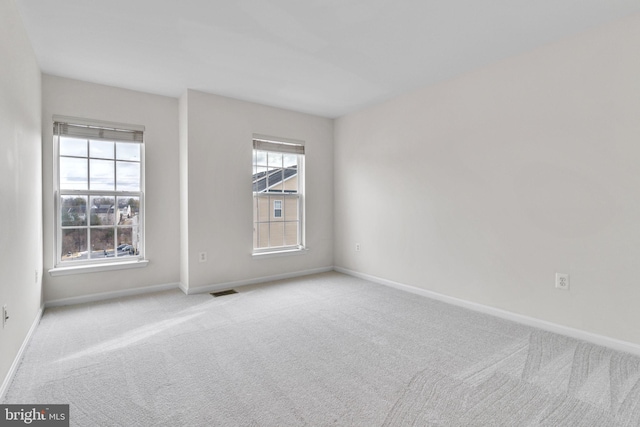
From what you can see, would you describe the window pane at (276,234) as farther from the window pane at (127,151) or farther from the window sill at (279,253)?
the window pane at (127,151)

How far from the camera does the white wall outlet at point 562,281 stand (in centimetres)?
270

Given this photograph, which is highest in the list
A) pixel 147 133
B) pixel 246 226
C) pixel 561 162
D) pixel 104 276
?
pixel 147 133

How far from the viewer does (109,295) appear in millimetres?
3693

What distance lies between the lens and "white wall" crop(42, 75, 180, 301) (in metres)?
3.37

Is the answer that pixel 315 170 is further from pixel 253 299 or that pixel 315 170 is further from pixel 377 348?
pixel 377 348

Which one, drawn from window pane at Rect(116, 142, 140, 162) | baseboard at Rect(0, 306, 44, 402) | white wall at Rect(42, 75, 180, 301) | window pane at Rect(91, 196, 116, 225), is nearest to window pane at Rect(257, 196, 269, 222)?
white wall at Rect(42, 75, 180, 301)

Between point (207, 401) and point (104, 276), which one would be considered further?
point (104, 276)

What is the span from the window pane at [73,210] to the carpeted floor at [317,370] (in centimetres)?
96

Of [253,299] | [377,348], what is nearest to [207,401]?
[377,348]

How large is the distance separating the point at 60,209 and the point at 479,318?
458cm

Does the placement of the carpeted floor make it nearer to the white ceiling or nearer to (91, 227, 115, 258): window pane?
(91, 227, 115, 258): window pane

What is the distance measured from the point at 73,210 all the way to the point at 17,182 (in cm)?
145

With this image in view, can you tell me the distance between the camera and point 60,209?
11.4ft

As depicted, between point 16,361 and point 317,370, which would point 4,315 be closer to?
point 16,361
